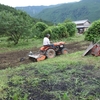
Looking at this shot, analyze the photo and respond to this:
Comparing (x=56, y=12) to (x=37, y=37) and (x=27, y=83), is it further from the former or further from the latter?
(x=27, y=83)

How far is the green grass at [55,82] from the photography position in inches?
207

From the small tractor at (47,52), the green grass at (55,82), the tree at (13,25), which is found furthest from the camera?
the tree at (13,25)

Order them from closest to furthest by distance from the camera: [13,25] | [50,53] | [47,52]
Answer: [47,52] < [50,53] < [13,25]

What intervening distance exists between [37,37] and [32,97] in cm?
2104

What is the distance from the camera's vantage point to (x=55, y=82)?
6145mm

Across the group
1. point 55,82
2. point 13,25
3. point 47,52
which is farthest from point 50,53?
point 13,25

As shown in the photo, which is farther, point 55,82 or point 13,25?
point 13,25

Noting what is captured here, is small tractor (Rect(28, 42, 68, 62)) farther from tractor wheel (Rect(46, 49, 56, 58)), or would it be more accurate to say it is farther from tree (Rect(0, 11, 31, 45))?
tree (Rect(0, 11, 31, 45))

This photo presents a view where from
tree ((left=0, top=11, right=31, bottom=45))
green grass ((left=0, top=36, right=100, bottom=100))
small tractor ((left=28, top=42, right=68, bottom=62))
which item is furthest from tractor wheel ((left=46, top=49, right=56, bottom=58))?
tree ((left=0, top=11, right=31, bottom=45))

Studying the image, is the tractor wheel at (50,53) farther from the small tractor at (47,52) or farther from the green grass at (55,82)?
the green grass at (55,82)

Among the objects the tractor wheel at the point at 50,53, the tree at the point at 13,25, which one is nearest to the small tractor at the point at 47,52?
the tractor wheel at the point at 50,53

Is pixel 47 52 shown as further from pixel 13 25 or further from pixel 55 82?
pixel 13 25

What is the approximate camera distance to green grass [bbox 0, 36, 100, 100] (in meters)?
5.25

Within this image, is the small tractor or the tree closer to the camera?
the small tractor
